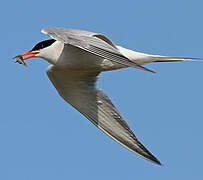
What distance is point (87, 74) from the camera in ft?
32.1

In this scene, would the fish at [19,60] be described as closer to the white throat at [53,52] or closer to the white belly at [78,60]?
the white throat at [53,52]

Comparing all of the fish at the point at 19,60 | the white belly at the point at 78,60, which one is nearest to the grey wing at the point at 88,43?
the white belly at the point at 78,60

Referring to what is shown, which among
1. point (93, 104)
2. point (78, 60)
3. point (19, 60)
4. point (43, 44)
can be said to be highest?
point (43, 44)

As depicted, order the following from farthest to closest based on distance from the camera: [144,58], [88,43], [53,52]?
[144,58], [53,52], [88,43]

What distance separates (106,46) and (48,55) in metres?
1.50

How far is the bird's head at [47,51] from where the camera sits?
875 cm

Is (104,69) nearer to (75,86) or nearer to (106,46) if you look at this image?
(75,86)

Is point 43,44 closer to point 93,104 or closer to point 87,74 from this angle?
point 87,74

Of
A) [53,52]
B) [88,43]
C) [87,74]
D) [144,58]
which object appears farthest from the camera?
[87,74]

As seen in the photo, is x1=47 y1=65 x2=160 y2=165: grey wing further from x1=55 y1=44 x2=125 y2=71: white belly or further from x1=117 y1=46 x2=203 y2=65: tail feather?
x1=117 y1=46 x2=203 y2=65: tail feather

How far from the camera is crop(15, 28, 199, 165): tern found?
344 inches

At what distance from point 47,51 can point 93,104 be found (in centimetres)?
154

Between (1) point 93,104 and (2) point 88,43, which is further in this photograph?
(1) point 93,104

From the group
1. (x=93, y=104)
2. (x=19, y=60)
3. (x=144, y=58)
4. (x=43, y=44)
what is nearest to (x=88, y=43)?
(x=43, y=44)
